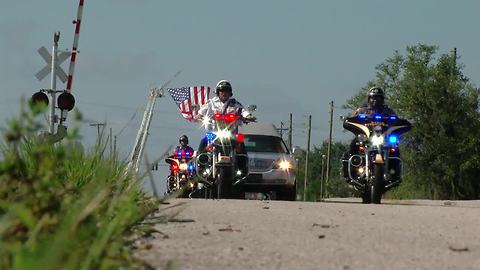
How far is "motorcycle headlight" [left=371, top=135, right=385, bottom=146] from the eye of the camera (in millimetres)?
14961

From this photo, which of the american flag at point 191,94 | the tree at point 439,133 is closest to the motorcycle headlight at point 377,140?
the american flag at point 191,94

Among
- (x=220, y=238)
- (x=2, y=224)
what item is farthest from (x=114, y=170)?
(x=2, y=224)

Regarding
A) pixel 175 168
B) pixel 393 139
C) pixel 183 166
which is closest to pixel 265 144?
pixel 183 166

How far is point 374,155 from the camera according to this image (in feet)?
48.5

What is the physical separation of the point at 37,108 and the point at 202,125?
1136cm

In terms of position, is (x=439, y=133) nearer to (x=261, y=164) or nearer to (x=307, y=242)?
(x=261, y=164)

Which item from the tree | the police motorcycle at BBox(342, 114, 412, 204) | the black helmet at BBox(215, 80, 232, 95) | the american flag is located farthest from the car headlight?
the tree

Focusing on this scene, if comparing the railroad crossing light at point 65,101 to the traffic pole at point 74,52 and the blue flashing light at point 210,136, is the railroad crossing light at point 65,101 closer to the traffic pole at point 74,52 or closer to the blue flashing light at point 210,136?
the traffic pole at point 74,52

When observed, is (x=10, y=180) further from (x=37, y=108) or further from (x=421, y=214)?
(x=421, y=214)

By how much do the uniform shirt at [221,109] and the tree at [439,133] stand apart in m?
45.8

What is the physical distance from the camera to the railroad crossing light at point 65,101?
1617 centimetres

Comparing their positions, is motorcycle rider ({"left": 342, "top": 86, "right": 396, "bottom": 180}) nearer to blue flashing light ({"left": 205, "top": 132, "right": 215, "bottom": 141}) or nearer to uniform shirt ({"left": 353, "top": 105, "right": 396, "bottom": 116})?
uniform shirt ({"left": 353, "top": 105, "right": 396, "bottom": 116})

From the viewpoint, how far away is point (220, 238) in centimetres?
616

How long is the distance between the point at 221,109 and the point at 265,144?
5233mm
